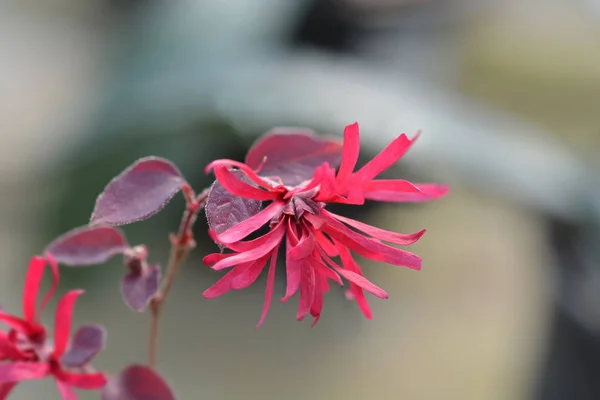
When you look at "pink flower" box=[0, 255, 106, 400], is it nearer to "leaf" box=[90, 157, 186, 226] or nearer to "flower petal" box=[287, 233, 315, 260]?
"leaf" box=[90, 157, 186, 226]

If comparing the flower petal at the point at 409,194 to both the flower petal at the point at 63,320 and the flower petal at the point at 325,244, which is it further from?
the flower petal at the point at 63,320

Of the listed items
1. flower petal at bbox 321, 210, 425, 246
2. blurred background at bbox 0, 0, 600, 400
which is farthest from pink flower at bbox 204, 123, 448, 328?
blurred background at bbox 0, 0, 600, 400

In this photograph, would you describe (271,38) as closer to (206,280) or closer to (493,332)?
(206,280)

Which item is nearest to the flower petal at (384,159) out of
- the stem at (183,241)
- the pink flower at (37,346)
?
the stem at (183,241)

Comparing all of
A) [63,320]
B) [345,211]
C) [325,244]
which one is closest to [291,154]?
[325,244]

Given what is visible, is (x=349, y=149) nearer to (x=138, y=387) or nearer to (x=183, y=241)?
(x=183, y=241)

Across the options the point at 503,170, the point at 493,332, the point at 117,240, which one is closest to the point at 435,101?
the point at 503,170
